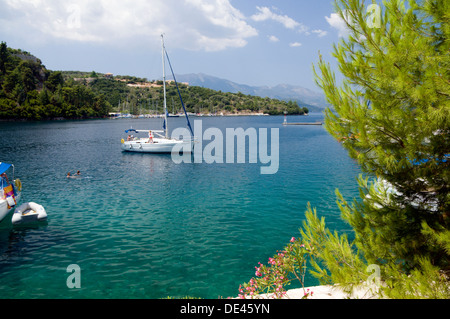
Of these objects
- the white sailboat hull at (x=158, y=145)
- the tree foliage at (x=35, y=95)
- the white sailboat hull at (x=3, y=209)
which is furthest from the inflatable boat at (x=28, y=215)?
the tree foliage at (x=35, y=95)

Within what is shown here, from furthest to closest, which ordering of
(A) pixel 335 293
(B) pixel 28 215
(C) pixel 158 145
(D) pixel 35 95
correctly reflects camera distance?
(D) pixel 35 95 < (C) pixel 158 145 < (B) pixel 28 215 < (A) pixel 335 293

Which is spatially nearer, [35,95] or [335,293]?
[335,293]

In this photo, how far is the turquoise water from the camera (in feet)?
42.5

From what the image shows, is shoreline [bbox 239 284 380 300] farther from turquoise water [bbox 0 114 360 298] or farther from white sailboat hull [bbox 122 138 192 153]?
white sailboat hull [bbox 122 138 192 153]

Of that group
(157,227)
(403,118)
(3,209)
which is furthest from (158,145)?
(403,118)

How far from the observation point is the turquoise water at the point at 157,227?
13.0 meters

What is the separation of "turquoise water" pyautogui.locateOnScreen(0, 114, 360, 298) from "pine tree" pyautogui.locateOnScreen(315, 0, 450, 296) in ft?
4.08

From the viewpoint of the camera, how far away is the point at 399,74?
5.57 meters

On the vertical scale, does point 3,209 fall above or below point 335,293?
below

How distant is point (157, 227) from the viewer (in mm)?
19000

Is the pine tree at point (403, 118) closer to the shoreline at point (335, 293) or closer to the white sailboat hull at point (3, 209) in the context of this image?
the shoreline at point (335, 293)

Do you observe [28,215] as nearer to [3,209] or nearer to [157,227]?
[3,209]

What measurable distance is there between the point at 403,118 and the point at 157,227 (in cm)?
1622
